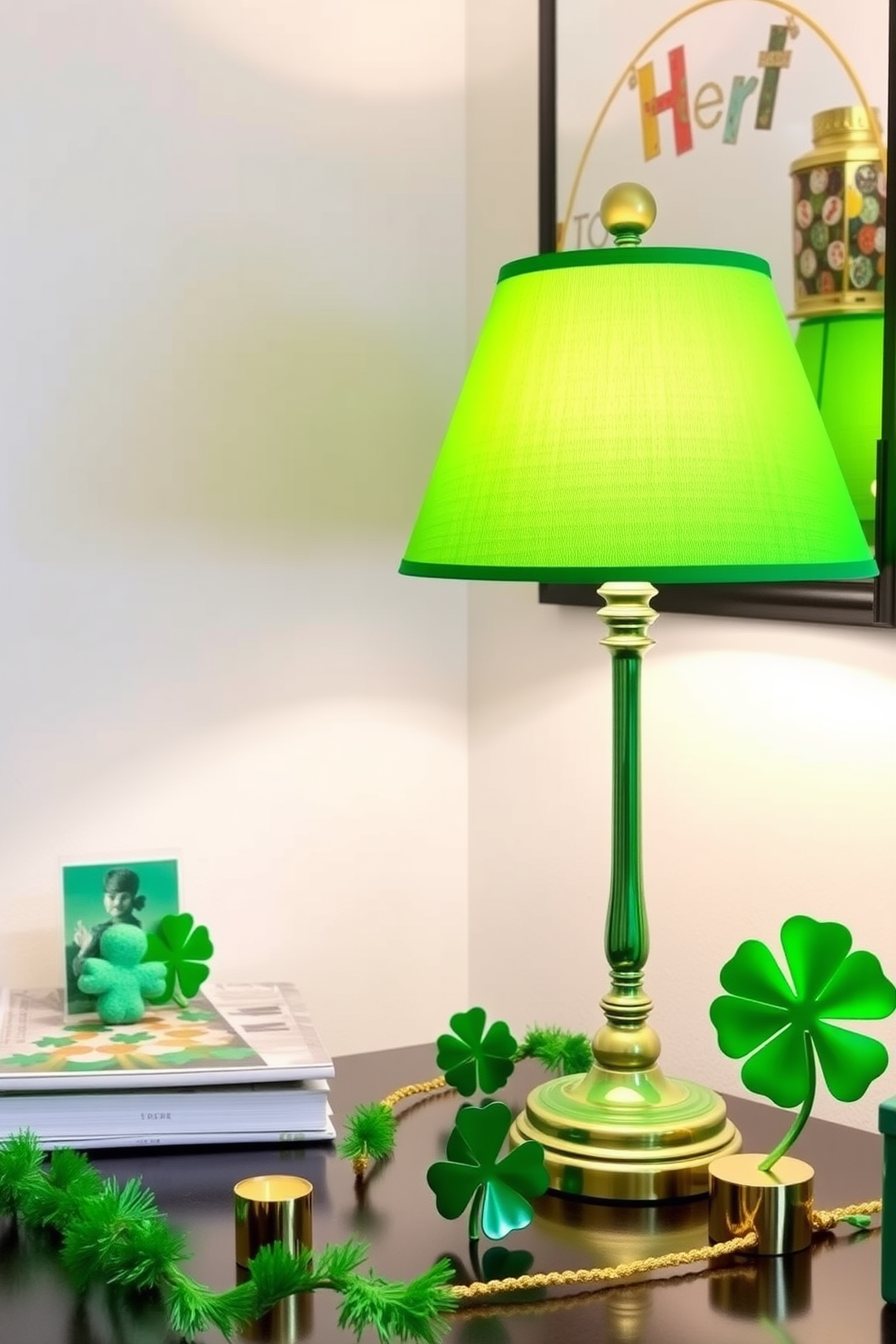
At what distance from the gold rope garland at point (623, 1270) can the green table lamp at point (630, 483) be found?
8 cm

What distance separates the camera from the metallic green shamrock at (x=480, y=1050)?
4.20 ft

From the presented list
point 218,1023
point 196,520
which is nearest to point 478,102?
point 196,520

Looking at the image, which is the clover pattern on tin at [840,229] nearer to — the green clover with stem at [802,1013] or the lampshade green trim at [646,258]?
the lampshade green trim at [646,258]

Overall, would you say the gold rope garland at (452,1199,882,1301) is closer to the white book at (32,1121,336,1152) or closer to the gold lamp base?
the gold lamp base

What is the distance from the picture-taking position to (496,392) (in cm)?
112

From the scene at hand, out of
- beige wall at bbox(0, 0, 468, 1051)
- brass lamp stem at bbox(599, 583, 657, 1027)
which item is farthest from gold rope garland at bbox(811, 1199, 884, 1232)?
Result: beige wall at bbox(0, 0, 468, 1051)

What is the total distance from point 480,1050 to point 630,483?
0.47 meters

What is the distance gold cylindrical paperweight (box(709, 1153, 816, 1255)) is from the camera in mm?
1050

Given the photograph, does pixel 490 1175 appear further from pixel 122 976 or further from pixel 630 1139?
pixel 122 976

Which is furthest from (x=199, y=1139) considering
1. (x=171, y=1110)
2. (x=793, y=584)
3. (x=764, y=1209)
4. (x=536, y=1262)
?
(x=793, y=584)

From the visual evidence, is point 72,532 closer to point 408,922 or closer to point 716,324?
point 408,922

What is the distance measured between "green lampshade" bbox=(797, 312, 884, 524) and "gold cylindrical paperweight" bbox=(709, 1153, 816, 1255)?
56 cm

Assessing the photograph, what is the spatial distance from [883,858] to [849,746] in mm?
97

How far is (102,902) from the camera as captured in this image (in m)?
1.44
